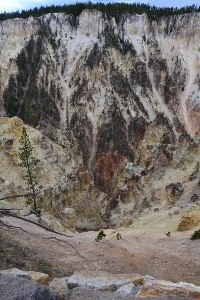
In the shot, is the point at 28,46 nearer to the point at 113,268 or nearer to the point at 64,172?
the point at 64,172

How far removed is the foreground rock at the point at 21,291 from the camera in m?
3.58

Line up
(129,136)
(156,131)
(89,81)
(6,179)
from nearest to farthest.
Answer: (6,179)
(156,131)
(129,136)
(89,81)

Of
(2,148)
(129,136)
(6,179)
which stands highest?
(2,148)

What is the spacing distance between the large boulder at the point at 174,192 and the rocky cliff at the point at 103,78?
20.8m

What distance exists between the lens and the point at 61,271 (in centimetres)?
699

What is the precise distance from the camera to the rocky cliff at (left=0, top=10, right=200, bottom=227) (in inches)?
2136

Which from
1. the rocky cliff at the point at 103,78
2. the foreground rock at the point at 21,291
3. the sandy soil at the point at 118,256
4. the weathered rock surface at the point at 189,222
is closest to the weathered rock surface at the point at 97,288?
the foreground rock at the point at 21,291

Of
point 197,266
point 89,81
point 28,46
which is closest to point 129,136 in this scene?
point 89,81

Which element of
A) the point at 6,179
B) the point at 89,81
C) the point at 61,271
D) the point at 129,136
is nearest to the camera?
the point at 61,271

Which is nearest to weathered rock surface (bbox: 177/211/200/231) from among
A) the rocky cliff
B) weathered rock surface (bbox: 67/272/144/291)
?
weathered rock surface (bbox: 67/272/144/291)

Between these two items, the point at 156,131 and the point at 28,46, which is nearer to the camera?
the point at 156,131

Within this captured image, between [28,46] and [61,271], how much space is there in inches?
2551

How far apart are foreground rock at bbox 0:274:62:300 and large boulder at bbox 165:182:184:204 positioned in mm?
17127

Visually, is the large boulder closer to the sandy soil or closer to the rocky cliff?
the sandy soil
